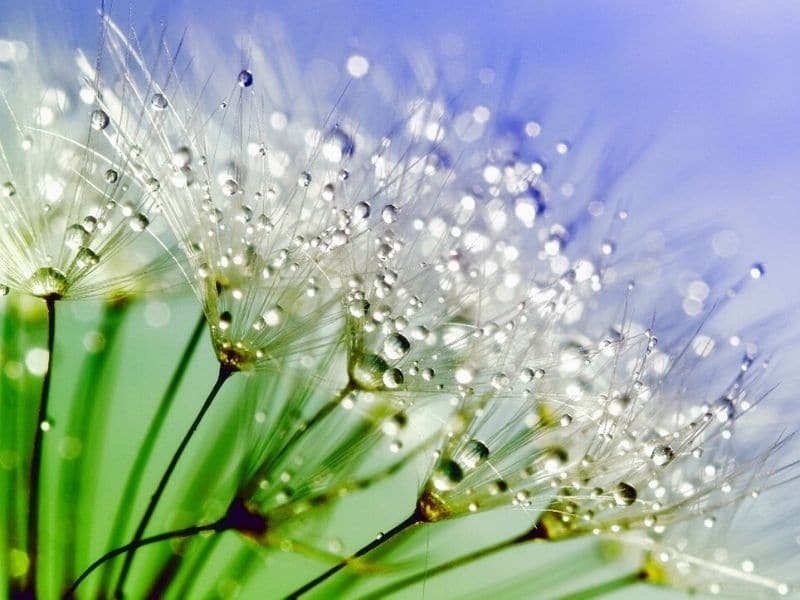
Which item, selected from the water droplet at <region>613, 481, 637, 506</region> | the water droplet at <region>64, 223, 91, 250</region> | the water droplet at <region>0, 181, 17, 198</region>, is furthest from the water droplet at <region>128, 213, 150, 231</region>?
the water droplet at <region>613, 481, 637, 506</region>

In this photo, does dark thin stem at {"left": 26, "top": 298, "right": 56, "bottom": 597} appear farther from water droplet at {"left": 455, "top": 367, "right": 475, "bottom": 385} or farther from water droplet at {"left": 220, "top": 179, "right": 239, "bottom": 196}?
water droplet at {"left": 455, "top": 367, "right": 475, "bottom": 385}

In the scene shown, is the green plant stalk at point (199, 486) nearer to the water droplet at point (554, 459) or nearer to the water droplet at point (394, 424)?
the water droplet at point (394, 424)

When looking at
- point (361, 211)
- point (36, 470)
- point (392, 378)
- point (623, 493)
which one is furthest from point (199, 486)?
point (623, 493)

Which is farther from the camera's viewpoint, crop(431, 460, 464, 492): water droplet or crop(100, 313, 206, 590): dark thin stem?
crop(100, 313, 206, 590): dark thin stem

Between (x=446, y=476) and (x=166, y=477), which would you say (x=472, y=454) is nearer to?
(x=446, y=476)

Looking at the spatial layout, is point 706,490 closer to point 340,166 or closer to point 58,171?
point 340,166

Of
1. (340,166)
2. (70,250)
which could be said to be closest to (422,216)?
(340,166)
